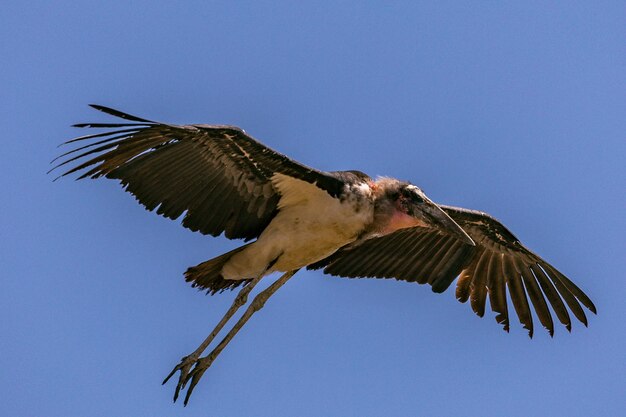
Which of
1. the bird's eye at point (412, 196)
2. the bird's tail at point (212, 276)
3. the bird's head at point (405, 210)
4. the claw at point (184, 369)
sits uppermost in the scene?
the bird's eye at point (412, 196)

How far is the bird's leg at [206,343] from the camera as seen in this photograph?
13781 mm

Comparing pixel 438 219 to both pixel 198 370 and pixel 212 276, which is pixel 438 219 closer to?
pixel 212 276

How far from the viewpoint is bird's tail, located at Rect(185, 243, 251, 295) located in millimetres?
14422

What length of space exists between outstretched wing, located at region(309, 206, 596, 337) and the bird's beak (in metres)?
0.82

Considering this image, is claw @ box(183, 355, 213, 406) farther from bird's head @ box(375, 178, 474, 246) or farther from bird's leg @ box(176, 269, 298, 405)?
bird's head @ box(375, 178, 474, 246)

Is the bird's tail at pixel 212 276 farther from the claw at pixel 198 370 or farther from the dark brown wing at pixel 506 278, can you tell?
the dark brown wing at pixel 506 278

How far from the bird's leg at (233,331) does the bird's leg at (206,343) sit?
0.05m

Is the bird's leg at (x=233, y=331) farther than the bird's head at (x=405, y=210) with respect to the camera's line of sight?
No

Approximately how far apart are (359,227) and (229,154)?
1.73m

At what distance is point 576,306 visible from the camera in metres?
15.7

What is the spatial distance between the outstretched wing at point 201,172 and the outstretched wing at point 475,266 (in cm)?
180

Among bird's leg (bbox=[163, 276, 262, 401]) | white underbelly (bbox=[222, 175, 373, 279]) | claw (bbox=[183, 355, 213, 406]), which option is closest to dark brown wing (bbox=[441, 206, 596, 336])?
white underbelly (bbox=[222, 175, 373, 279])

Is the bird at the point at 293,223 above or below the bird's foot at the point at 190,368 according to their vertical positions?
above

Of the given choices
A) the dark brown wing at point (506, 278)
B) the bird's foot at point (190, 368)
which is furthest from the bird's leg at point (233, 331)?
the dark brown wing at point (506, 278)
